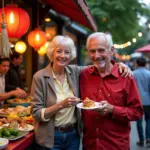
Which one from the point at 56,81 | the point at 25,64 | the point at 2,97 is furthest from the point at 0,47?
the point at 25,64

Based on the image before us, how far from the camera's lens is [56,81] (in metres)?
3.26

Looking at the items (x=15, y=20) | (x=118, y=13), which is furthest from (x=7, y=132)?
(x=118, y=13)

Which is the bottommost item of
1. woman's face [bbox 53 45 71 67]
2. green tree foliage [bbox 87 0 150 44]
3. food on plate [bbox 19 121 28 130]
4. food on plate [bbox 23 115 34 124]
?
food on plate [bbox 23 115 34 124]

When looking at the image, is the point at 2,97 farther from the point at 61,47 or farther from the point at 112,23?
the point at 112,23

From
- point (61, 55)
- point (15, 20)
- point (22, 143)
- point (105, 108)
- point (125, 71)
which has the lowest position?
point (22, 143)

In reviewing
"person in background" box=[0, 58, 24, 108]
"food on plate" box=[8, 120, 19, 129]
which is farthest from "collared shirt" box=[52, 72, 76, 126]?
"person in background" box=[0, 58, 24, 108]

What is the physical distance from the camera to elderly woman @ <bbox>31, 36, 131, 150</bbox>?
10.0ft

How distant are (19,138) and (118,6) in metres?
13.7

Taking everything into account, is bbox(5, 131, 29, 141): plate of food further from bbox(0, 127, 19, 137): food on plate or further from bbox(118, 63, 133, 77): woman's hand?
bbox(118, 63, 133, 77): woman's hand

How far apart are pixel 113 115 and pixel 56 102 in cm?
61

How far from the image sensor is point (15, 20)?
4.98 metres

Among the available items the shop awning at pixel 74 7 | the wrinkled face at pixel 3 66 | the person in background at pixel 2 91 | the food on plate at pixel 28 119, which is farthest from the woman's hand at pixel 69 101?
the wrinkled face at pixel 3 66

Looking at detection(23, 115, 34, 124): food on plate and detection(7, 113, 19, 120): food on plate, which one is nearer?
detection(23, 115, 34, 124): food on plate

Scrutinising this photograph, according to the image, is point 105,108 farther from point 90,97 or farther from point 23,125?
point 23,125
